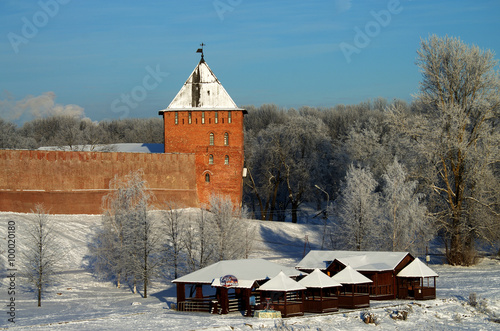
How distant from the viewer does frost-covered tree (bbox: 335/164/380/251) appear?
39219mm

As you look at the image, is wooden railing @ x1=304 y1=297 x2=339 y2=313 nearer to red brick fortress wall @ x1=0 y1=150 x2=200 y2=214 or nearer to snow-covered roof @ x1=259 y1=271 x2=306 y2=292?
snow-covered roof @ x1=259 y1=271 x2=306 y2=292

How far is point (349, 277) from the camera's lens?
89.6ft

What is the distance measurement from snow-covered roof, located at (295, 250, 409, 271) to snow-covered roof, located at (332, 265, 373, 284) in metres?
1.05

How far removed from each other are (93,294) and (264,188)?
31.1 meters

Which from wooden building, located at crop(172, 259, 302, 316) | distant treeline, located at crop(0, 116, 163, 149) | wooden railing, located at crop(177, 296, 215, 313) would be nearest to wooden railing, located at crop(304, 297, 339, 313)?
wooden building, located at crop(172, 259, 302, 316)

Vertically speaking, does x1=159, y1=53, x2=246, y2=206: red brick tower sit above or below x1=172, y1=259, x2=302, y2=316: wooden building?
above

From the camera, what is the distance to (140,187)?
37375 mm

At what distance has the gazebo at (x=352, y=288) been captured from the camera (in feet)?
87.1

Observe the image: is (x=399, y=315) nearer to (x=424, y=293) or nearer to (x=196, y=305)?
(x=424, y=293)

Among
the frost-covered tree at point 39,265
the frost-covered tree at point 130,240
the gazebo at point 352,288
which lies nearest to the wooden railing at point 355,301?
the gazebo at point 352,288

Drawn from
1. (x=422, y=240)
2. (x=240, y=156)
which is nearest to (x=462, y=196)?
(x=422, y=240)

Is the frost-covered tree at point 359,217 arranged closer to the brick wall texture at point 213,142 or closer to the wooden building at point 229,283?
the brick wall texture at point 213,142

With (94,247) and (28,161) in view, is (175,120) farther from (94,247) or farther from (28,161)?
(94,247)

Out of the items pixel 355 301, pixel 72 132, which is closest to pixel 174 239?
pixel 355 301
